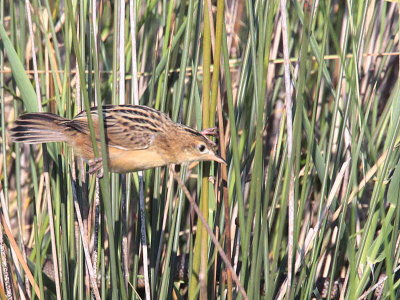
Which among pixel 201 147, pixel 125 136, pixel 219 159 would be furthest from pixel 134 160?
pixel 219 159

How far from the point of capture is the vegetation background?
2.21m

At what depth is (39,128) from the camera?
2.53 m

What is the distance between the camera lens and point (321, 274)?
3344 mm

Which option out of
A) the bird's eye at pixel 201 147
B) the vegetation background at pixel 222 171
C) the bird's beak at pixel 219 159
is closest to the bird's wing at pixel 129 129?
the vegetation background at pixel 222 171

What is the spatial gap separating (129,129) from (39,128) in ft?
1.19

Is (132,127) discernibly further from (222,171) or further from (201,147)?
(222,171)

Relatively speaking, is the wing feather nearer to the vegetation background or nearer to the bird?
the bird

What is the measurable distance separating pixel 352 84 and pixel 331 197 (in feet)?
1.73

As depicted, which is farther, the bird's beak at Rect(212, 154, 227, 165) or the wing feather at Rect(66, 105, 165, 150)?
the wing feather at Rect(66, 105, 165, 150)

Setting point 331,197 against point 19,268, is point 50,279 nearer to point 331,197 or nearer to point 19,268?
point 19,268

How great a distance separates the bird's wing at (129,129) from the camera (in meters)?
2.60

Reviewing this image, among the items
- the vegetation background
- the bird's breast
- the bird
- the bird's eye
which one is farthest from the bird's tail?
the bird's eye

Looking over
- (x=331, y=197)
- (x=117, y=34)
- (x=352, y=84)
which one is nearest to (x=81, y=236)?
(x=117, y=34)

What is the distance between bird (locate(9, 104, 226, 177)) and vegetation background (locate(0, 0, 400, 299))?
0.33 feet
